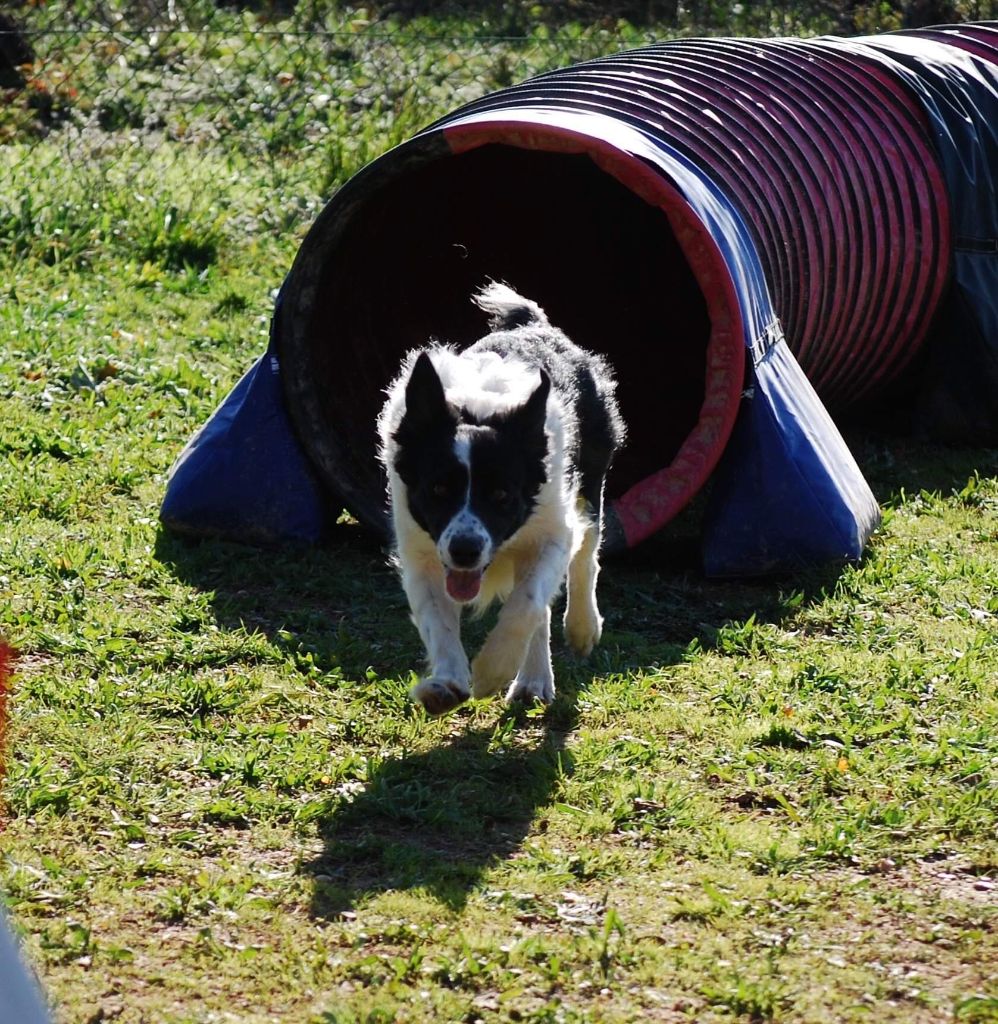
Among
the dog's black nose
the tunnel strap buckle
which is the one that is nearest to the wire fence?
the tunnel strap buckle

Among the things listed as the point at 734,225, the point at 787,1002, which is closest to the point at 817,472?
the point at 734,225

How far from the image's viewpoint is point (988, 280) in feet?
27.6

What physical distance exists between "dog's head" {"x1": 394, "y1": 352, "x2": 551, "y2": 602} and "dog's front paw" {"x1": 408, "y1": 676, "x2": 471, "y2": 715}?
31 cm

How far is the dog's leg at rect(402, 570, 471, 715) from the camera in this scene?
4.84 metres

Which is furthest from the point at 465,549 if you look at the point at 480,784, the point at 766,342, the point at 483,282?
the point at 483,282

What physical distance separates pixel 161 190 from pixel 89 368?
274cm

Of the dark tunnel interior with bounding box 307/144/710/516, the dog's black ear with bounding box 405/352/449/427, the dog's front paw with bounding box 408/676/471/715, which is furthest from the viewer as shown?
the dark tunnel interior with bounding box 307/144/710/516

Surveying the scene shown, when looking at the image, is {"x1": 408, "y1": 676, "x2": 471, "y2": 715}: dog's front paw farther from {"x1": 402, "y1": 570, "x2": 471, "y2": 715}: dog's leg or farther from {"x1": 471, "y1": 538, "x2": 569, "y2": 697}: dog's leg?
{"x1": 471, "y1": 538, "x2": 569, "y2": 697}: dog's leg

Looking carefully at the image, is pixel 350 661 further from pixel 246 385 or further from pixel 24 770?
pixel 246 385

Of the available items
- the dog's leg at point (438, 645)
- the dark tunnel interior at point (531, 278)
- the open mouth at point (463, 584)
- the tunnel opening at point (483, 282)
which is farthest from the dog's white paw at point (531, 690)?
the dark tunnel interior at point (531, 278)

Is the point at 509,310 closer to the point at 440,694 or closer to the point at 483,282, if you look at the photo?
the point at 483,282

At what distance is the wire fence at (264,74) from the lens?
1134 cm

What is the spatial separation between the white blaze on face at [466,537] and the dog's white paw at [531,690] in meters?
0.60

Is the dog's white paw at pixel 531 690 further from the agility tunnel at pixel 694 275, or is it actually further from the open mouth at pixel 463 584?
the agility tunnel at pixel 694 275
